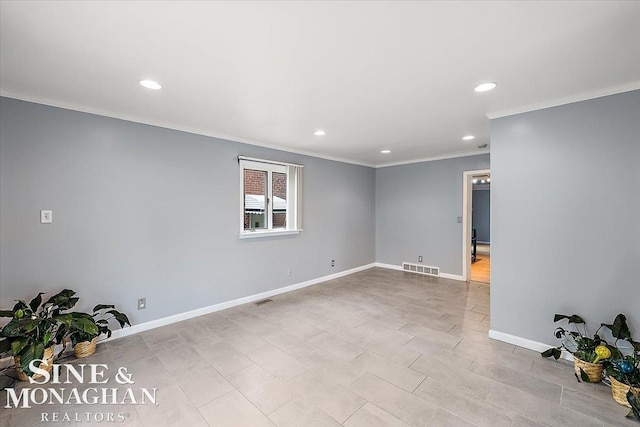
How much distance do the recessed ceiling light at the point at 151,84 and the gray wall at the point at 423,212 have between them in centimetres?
491

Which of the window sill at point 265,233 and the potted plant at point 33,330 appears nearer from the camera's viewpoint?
the potted plant at point 33,330

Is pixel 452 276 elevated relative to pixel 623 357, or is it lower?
lower

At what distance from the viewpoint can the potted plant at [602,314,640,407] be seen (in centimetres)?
197

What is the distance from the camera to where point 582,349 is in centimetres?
233

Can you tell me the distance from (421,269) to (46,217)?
5834mm

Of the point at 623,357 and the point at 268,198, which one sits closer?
the point at 623,357

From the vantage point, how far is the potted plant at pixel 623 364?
1.97 m

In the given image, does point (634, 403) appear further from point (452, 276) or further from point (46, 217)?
point (46, 217)

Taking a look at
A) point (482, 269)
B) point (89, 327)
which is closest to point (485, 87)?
point (89, 327)

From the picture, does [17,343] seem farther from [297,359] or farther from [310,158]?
[310,158]

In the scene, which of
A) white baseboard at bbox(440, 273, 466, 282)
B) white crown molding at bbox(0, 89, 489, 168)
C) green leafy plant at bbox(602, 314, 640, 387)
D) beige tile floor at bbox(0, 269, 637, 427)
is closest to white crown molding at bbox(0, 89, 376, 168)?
white crown molding at bbox(0, 89, 489, 168)

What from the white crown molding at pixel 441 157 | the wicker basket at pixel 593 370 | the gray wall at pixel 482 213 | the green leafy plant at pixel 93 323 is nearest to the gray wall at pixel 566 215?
the wicker basket at pixel 593 370

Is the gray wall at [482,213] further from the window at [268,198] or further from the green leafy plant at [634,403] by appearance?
the green leafy plant at [634,403]

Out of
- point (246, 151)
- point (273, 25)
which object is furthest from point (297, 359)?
point (246, 151)
